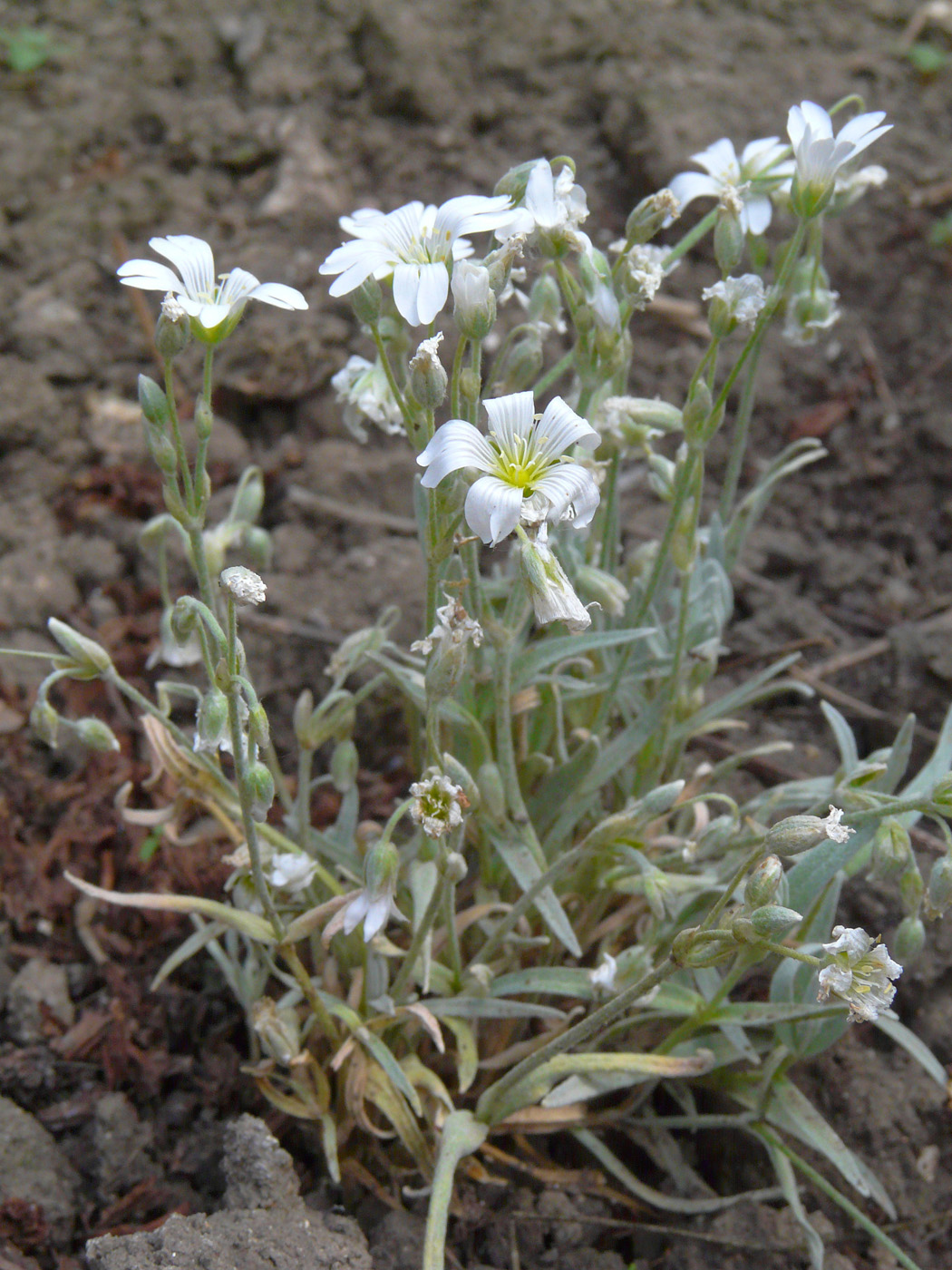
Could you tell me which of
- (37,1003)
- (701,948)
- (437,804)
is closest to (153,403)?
(437,804)

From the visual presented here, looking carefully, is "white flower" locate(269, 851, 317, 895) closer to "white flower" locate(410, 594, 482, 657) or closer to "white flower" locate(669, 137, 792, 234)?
"white flower" locate(410, 594, 482, 657)

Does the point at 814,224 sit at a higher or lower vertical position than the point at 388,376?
higher

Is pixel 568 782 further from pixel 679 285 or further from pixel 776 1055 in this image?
pixel 679 285

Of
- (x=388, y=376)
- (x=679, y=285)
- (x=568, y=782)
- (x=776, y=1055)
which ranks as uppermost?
(x=388, y=376)

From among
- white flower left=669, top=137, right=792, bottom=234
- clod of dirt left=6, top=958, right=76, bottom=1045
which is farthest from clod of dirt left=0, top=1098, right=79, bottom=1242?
white flower left=669, top=137, right=792, bottom=234

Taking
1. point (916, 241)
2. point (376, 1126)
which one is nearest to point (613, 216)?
point (916, 241)

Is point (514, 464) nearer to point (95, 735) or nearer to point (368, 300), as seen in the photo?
point (368, 300)

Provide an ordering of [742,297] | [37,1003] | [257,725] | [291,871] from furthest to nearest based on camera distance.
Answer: [37,1003], [291,871], [742,297], [257,725]
